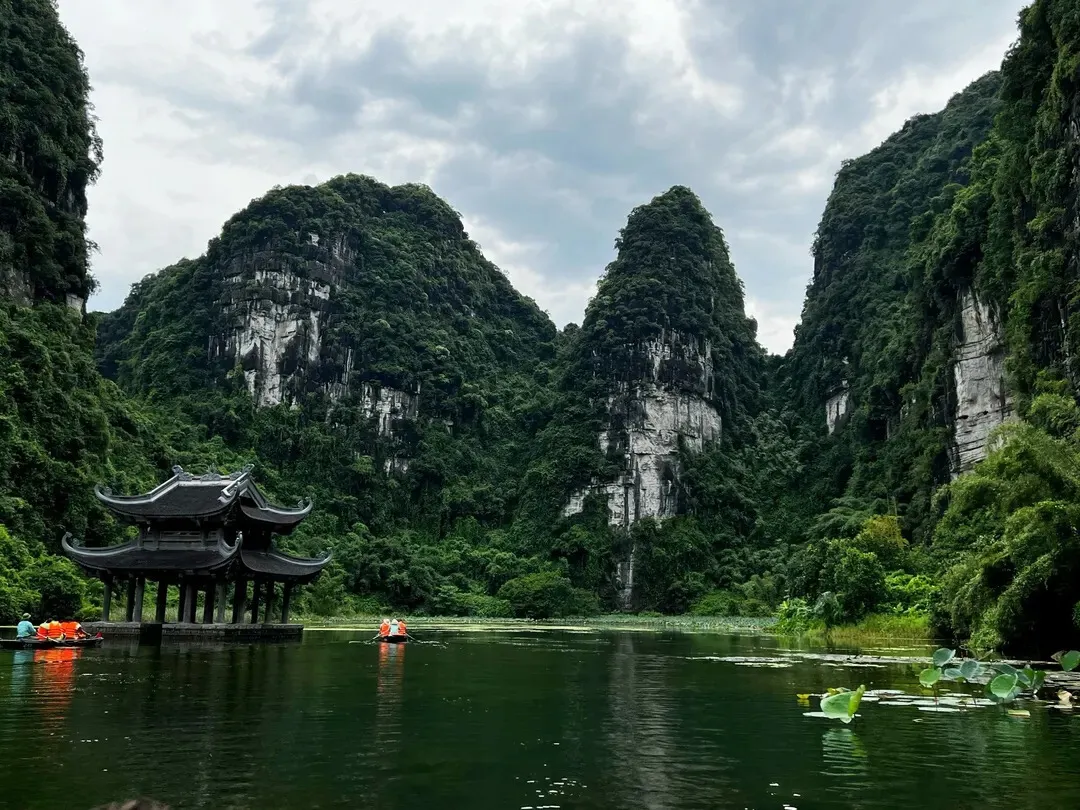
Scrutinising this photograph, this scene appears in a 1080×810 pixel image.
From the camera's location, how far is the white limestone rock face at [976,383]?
1645 inches

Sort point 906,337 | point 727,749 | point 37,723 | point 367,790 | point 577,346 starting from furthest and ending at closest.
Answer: point 577,346 → point 906,337 → point 37,723 → point 727,749 → point 367,790

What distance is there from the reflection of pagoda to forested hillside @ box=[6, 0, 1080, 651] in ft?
16.8

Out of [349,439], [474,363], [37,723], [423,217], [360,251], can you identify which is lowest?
[37,723]

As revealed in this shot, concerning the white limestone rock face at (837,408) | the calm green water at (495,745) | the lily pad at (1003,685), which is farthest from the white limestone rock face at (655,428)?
the lily pad at (1003,685)

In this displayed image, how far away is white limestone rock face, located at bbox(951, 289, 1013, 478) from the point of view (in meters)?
41.8

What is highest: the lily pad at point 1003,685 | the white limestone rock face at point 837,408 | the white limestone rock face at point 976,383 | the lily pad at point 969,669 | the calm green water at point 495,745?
the white limestone rock face at point 837,408

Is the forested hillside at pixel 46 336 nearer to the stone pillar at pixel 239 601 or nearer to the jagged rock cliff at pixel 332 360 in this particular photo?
the stone pillar at pixel 239 601

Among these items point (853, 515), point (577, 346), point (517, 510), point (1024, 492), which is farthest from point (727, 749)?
point (577, 346)

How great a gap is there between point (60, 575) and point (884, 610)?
25371mm

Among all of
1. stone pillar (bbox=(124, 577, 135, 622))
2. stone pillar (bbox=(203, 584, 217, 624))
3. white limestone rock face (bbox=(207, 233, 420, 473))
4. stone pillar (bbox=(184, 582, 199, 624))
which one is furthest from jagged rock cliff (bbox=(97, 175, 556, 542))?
stone pillar (bbox=(184, 582, 199, 624))

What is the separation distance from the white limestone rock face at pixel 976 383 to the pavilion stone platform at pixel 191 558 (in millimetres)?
32577

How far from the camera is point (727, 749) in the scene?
800cm

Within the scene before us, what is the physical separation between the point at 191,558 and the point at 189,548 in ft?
2.32

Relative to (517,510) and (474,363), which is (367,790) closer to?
(517,510)
